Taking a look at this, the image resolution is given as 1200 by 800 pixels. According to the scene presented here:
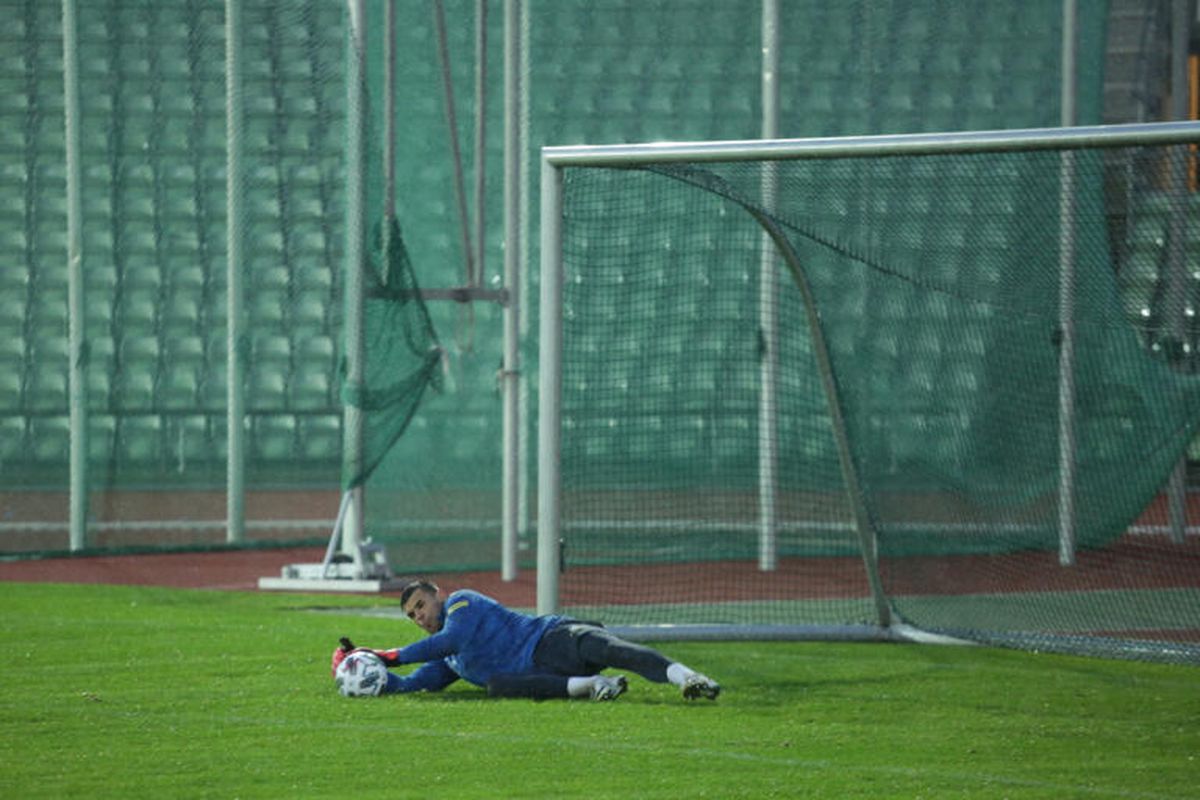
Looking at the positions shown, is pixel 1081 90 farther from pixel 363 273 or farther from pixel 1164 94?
pixel 1164 94

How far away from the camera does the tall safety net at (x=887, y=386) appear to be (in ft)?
43.2

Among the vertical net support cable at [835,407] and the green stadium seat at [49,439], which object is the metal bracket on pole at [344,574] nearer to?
the green stadium seat at [49,439]

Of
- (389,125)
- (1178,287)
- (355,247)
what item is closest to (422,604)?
(355,247)

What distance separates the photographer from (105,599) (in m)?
12.6

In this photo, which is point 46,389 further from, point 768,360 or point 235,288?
point 768,360

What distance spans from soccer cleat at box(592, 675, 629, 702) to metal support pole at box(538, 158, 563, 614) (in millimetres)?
1706

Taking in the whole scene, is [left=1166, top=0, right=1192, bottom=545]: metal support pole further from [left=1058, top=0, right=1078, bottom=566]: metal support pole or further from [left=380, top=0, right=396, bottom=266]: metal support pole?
[left=380, top=0, right=396, bottom=266]: metal support pole

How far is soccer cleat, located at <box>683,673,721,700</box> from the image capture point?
312 inches

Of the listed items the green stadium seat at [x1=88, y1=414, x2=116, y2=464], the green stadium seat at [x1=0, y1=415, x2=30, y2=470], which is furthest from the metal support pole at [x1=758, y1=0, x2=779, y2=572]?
the green stadium seat at [x1=0, y1=415, x2=30, y2=470]

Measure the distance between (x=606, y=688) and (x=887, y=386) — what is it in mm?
6588

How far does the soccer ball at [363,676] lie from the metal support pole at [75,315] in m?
7.85

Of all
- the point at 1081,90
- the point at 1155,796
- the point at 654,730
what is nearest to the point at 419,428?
the point at 1081,90

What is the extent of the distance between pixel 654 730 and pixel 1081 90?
891cm

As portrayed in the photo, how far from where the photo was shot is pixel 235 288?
1559 centimetres
